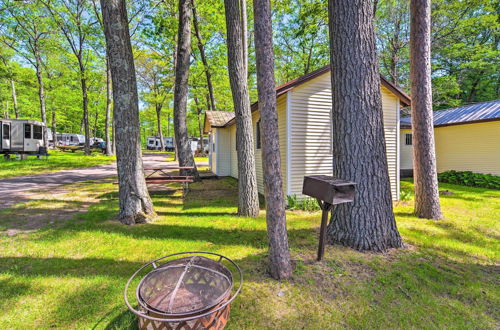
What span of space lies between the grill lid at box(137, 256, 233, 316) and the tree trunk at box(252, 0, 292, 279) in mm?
737

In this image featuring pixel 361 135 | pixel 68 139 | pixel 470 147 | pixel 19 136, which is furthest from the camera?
pixel 68 139

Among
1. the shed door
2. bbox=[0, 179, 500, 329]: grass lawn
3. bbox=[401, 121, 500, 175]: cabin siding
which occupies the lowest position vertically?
bbox=[0, 179, 500, 329]: grass lawn

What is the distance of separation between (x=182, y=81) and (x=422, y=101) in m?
8.68

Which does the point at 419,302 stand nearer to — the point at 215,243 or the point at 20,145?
the point at 215,243

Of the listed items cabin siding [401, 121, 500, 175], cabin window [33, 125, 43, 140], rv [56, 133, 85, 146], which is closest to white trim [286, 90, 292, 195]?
cabin siding [401, 121, 500, 175]

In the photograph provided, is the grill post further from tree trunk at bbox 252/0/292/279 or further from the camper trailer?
the camper trailer

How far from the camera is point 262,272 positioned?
293 centimetres

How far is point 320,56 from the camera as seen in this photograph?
18938 millimetres

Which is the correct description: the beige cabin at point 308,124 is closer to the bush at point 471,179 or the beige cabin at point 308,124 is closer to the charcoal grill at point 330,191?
the charcoal grill at point 330,191

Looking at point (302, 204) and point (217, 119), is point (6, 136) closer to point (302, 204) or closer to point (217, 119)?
point (217, 119)

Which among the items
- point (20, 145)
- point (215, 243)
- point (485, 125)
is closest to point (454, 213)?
point (215, 243)

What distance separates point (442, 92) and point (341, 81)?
1874 centimetres

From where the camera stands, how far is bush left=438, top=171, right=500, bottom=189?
9664 millimetres

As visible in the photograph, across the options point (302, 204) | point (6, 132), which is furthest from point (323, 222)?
point (6, 132)
